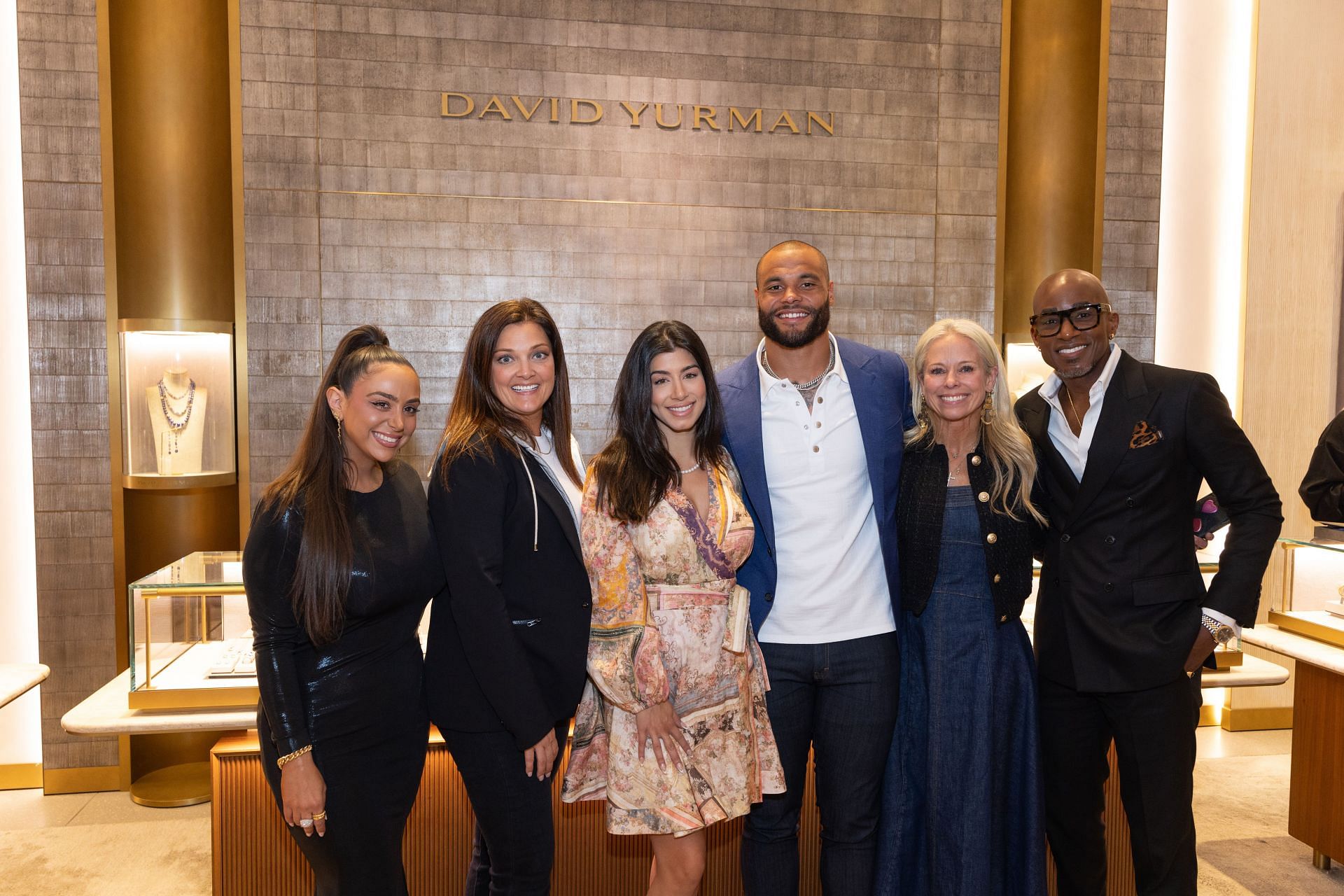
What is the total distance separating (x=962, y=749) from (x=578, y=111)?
364 cm

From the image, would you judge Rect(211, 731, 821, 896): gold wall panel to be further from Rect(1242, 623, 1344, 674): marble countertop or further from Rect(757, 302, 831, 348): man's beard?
Rect(1242, 623, 1344, 674): marble countertop

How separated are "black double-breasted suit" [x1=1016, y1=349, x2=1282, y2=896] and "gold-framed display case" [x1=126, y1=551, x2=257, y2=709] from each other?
7.83ft

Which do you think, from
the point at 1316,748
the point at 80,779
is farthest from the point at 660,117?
the point at 80,779

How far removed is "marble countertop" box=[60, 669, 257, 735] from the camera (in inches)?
108

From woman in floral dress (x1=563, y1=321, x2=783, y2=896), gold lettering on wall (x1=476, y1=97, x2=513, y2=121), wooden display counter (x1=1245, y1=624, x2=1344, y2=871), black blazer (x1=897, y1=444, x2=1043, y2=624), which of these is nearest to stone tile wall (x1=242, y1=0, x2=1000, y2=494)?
gold lettering on wall (x1=476, y1=97, x2=513, y2=121)

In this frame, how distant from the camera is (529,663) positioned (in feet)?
6.95

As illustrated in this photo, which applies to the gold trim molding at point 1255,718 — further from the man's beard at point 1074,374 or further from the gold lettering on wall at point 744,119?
the gold lettering on wall at point 744,119

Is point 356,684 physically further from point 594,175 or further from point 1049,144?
point 1049,144

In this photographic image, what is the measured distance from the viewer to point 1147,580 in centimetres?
245

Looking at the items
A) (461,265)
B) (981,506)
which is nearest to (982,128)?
(461,265)

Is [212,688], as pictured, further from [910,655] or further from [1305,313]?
[1305,313]

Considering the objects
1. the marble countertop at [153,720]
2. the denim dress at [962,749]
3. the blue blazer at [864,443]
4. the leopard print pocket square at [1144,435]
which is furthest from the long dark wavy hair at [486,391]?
the leopard print pocket square at [1144,435]

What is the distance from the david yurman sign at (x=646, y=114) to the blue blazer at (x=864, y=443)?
2604mm

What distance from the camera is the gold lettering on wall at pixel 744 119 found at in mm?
4891
